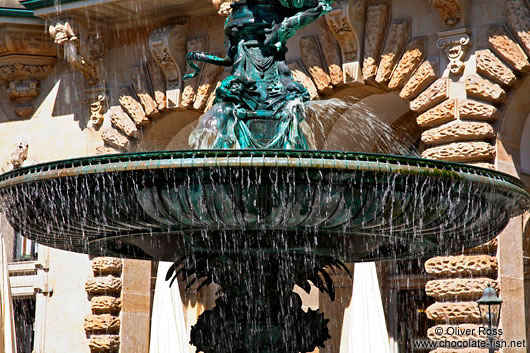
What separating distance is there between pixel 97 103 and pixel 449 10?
699 cm

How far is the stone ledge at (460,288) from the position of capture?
14.9 m

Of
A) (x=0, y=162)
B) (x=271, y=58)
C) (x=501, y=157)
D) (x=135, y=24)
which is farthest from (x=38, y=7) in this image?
(x=271, y=58)

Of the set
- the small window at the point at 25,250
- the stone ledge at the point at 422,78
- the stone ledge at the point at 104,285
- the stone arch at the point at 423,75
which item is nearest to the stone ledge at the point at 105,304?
the stone ledge at the point at 104,285

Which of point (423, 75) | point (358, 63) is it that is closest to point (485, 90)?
point (423, 75)

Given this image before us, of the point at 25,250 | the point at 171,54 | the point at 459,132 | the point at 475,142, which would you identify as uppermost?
the point at 171,54

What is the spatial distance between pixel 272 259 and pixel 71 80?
1333cm

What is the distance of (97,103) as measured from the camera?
19.8 meters

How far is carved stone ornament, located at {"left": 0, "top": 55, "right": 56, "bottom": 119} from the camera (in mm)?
21016

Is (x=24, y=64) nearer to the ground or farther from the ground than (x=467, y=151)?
farther from the ground

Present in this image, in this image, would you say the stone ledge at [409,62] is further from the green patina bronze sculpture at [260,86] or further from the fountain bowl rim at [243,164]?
the fountain bowl rim at [243,164]

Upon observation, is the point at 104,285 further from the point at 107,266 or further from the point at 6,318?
the point at 6,318

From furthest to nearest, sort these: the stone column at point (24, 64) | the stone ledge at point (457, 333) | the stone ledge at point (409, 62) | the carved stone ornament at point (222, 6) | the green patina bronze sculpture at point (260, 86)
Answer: the stone column at point (24, 64) → the carved stone ornament at point (222, 6) → the stone ledge at point (409, 62) → the stone ledge at point (457, 333) → the green patina bronze sculpture at point (260, 86)

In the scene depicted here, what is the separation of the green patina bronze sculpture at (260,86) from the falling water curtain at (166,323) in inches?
357

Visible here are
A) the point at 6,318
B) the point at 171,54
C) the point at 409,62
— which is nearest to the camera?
the point at 409,62
